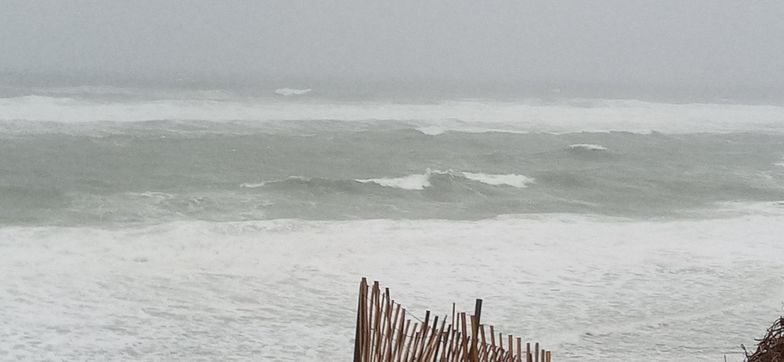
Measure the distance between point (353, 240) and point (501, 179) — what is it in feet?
16.1

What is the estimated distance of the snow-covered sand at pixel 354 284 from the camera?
4836 mm

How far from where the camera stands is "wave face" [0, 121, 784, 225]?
9266 millimetres

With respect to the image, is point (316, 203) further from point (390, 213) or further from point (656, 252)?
point (656, 252)

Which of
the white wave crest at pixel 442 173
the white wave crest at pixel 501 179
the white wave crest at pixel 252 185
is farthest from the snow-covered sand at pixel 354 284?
the white wave crest at pixel 501 179

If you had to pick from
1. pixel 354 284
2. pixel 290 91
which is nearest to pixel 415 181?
pixel 354 284

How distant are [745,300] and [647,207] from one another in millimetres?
4014

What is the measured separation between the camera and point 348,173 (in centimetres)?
1214

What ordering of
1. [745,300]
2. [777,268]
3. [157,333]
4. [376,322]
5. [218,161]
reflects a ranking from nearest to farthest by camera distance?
[376,322], [157,333], [745,300], [777,268], [218,161]

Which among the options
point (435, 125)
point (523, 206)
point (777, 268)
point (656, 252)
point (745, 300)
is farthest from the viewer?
point (435, 125)

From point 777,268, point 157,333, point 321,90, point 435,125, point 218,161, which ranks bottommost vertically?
point 157,333

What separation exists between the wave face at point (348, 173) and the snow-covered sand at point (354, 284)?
95 cm

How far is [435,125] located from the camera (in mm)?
19844

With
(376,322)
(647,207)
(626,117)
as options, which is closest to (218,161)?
(647,207)

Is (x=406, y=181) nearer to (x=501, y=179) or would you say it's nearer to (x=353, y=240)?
(x=501, y=179)
